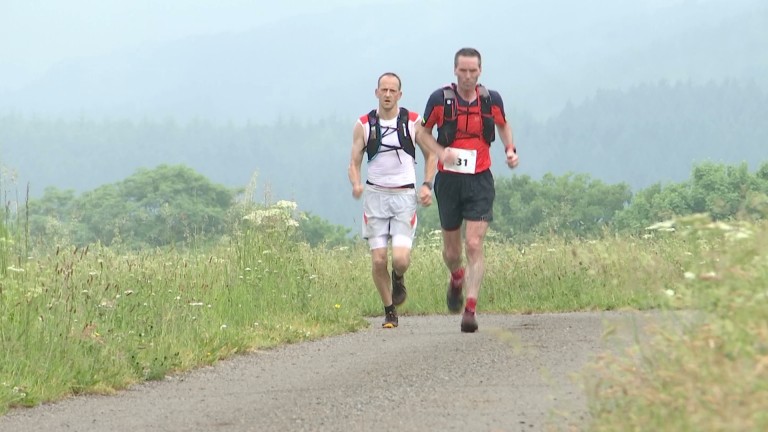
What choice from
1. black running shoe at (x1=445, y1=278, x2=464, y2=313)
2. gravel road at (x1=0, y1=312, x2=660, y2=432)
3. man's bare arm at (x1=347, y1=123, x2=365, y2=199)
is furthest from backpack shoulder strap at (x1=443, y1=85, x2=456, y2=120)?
black running shoe at (x1=445, y1=278, x2=464, y2=313)

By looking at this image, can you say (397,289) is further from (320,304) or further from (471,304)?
(471,304)

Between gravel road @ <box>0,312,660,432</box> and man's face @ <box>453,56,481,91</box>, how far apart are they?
2.15 metres

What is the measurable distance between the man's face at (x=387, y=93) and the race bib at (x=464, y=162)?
0.70 meters

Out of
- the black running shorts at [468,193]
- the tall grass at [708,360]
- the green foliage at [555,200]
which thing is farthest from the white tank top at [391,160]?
the green foliage at [555,200]

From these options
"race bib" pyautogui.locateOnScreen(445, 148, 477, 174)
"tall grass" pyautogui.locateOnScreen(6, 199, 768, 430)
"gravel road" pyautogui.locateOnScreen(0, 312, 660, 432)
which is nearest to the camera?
"tall grass" pyautogui.locateOnScreen(6, 199, 768, 430)

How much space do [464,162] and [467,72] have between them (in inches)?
32.0

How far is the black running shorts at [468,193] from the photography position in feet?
38.3

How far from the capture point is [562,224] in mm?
123875

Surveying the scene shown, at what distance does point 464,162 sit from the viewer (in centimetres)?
1150

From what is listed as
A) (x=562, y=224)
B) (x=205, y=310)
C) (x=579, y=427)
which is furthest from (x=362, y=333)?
(x=562, y=224)

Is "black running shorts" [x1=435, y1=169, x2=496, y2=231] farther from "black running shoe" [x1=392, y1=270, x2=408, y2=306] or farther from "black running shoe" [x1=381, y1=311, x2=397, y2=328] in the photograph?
"black running shoe" [x1=381, y1=311, x2=397, y2=328]

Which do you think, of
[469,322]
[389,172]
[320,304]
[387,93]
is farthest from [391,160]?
[320,304]

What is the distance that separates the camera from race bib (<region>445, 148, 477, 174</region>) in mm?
11438

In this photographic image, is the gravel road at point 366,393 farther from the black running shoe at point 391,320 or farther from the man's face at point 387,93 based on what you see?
the man's face at point 387,93
